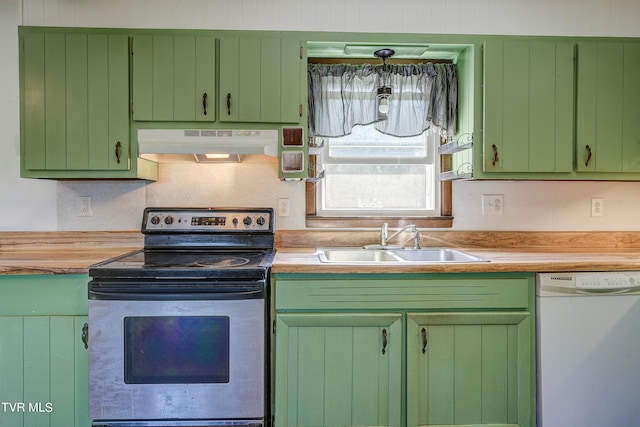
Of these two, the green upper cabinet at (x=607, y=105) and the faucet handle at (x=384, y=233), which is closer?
the green upper cabinet at (x=607, y=105)

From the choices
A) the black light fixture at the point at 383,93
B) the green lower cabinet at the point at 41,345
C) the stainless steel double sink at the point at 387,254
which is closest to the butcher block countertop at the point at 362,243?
the stainless steel double sink at the point at 387,254

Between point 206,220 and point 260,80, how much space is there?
2.57ft

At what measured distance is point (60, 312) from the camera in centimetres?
179

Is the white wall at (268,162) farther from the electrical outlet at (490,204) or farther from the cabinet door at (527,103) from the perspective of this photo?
the cabinet door at (527,103)

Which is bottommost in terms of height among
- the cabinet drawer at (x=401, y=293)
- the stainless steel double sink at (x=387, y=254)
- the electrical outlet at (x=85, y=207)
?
the cabinet drawer at (x=401, y=293)

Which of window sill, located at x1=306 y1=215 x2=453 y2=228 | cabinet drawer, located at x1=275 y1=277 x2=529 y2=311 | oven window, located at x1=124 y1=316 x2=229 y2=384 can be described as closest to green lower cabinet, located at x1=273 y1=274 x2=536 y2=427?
cabinet drawer, located at x1=275 y1=277 x2=529 y2=311

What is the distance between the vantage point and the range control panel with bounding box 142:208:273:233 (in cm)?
223

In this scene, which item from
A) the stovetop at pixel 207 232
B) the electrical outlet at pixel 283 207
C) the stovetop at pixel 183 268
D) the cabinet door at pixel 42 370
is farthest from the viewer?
the electrical outlet at pixel 283 207

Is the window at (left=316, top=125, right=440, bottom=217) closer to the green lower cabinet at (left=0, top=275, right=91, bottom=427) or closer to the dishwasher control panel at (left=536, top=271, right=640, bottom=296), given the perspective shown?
the dishwasher control panel at (left=536, top=271, right=640, bottom=296)

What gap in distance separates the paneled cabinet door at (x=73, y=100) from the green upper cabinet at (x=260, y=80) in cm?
50

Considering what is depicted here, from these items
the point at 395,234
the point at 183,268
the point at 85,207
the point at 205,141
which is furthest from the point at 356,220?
the point at 85,207

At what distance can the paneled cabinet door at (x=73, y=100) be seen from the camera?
205 centimetres

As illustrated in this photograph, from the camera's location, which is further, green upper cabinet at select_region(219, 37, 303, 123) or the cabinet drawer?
green upper cabinet at select_region(219, 37, 303, 123)

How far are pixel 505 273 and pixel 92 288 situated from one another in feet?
5.73
